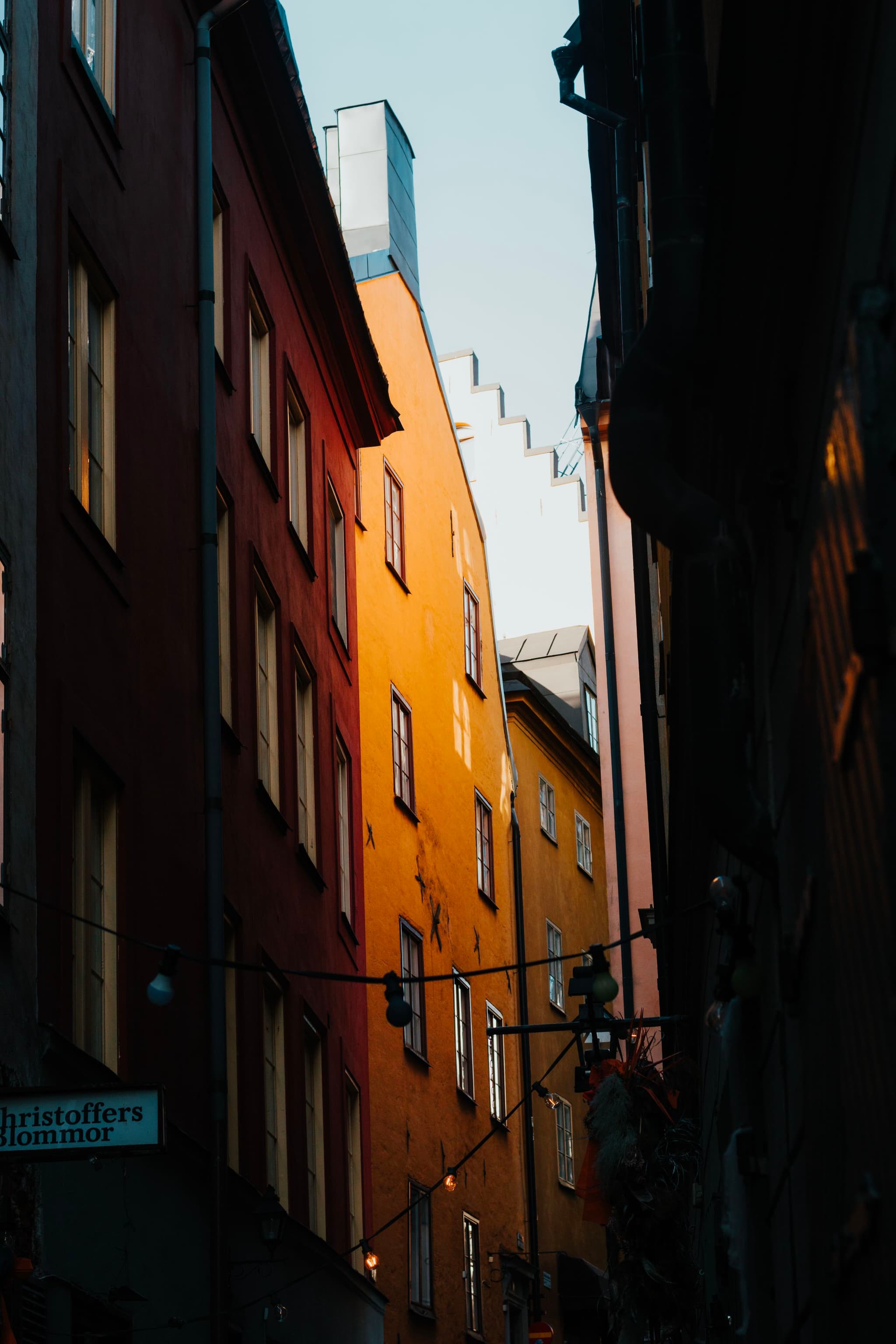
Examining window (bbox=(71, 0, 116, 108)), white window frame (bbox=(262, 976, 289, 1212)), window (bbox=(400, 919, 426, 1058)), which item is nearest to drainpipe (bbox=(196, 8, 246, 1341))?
window (bbox=(71, 0, 116, 108))

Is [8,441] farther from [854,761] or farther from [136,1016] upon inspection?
[854,761]

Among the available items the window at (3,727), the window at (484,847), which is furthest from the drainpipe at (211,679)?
the window at (484,847)

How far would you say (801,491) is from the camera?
17.7 ft

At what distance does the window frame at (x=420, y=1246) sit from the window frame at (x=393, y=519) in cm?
791

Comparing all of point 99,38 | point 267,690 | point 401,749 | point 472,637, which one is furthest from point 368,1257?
point 472,637

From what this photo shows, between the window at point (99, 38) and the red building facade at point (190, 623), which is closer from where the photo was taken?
the red building facade at point (190, 623)

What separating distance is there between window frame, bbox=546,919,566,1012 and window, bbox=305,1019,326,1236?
14.3 m

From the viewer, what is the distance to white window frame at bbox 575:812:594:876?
3634 cm

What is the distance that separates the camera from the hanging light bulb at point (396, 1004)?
966 cm

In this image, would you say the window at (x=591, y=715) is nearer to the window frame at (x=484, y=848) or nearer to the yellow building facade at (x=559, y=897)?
the yellow building facade at (x=559, y=897)

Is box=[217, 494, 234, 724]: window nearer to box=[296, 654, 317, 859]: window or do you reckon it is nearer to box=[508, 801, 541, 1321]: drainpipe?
box=[296, 654, 317, 859]: window

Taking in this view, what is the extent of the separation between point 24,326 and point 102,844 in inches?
126

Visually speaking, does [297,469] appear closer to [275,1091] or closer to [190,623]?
[190,623]

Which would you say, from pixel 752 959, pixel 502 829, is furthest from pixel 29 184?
pixel 502 829
